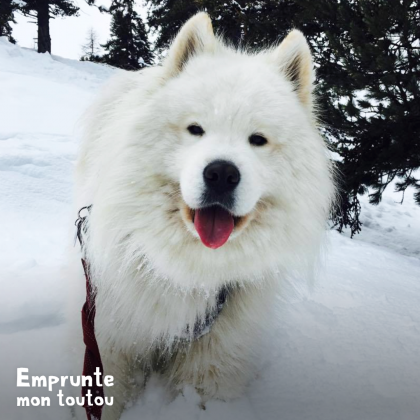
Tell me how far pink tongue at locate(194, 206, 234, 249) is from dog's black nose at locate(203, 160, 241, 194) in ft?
0.42

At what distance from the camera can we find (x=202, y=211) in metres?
1.56

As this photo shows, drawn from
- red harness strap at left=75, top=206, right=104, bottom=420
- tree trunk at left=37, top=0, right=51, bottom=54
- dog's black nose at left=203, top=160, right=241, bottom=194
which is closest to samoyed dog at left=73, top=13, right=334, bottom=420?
dog's black nose at left=203, top=160, right=241, bottom=194

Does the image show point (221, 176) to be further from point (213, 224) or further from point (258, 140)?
point (258, 140)

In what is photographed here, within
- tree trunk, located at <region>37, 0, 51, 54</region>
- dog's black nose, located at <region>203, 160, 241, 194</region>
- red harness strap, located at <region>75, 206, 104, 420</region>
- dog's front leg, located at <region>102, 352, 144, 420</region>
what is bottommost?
dog's front leg, located at <region>102, 352, 144, 420</region>

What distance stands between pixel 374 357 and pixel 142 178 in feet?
5.72

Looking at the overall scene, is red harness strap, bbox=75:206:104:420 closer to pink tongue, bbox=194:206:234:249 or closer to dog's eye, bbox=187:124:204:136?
pink tongue, bbox=194:206:234:249

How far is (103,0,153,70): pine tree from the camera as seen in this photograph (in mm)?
15086

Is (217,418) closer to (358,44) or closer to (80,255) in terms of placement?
(80,255)

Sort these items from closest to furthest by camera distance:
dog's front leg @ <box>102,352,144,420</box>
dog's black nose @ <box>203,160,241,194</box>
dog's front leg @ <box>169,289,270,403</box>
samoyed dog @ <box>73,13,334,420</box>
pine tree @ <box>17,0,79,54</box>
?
dog's black nose @ <box>203,160,241,194</box>, samoyed dog @ <box>73,13,334,420</box>, dog's front leg @ <box>102,352,144,420</box>, dog's front leg @ <box>169,289,270,403</box>, pine tree @ <box>17,0,79,54</box>

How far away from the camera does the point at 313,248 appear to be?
182 cm

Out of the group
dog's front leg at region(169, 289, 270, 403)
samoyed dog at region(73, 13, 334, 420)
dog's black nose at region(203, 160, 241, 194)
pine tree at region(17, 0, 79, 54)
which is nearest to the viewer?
dog's black nose at region(203, 160, 241, 194)

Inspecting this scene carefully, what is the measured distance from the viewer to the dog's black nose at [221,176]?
4.73 ft

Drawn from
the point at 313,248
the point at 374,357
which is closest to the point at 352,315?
the point at 374,357

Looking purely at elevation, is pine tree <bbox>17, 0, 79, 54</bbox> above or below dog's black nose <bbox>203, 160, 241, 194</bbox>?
above
